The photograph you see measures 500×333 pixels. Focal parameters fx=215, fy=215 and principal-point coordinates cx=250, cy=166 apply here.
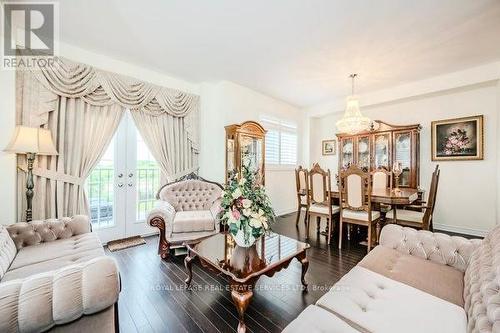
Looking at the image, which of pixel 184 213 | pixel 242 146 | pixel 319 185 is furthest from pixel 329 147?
pixel 184 213

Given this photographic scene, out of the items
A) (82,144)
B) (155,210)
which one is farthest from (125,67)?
(155,210)

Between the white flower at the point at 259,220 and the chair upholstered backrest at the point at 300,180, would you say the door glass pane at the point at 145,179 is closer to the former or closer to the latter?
the chair upholstered backrest at the point at 300,180

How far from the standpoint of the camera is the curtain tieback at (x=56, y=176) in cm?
255

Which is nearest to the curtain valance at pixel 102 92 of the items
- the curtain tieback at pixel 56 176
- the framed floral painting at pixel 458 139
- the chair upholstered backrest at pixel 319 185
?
the curtain tieback at pixel 56 176

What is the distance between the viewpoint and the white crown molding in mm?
A: 3332

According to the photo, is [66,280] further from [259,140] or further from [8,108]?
[259,140]

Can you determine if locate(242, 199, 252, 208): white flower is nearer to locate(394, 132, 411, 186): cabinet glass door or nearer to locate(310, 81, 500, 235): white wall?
locate(394, 132, 411, 186): cabinet glass door

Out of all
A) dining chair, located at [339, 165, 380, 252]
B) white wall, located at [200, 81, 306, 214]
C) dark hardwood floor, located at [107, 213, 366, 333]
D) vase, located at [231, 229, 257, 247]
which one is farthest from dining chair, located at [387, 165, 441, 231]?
white wall, located at [200, 81, 306, 214]

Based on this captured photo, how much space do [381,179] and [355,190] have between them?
54.7 inches

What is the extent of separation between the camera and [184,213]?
10.5ft

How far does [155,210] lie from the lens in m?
2.73

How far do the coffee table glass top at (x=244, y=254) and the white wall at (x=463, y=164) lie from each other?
364 cm

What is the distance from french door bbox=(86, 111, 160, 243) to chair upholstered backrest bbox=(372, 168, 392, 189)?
13.1 feet

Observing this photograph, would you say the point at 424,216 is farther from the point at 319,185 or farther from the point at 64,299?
the point at 64,299
